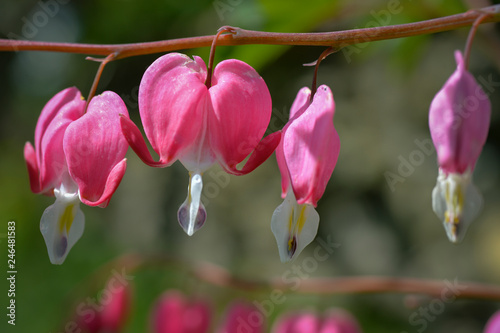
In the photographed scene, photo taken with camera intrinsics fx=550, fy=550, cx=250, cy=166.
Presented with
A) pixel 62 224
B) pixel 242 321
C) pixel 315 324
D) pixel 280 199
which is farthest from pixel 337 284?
pixel 280 199

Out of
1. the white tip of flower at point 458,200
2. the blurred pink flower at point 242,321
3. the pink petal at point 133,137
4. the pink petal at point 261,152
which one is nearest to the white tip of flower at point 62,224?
the pink petal at point 133,137

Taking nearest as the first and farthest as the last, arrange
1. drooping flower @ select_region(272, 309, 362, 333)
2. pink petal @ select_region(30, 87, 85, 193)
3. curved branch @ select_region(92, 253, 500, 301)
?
1. pink petal @ select_region(30, 87, 85, 193)
2. curved branch @ select_region(92, 253, 500, 301)
3. drooping flower @ select_region(272, 309, 362, 333)

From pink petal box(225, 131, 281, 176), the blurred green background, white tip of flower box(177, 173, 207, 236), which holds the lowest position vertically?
the blurred green background

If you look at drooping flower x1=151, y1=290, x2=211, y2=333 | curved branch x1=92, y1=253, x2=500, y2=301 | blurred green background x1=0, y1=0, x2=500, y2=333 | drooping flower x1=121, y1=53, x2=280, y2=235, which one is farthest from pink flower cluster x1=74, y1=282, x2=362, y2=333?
drooping flower x1=121, y1=53, x2=280, y2=235

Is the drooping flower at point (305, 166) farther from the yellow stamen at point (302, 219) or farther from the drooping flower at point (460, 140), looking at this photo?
the drooping flower at point (460, 140)

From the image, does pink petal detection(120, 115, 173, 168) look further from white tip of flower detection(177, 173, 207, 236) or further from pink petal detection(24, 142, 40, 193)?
pink petal detection(24, 142, 40, 193)

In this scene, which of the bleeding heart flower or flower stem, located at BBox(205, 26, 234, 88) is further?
the bleeding heart flower

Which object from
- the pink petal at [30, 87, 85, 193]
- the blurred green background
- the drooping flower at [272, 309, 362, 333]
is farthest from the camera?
the blurred green background
